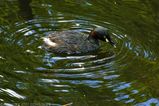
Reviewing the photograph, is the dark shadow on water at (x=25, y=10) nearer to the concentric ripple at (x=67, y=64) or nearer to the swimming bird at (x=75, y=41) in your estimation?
the concentric ripple at (x=67, y=64)

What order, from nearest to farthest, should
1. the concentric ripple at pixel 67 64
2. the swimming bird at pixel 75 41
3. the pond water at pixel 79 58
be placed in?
the pond water at pixel 79 58, the concentric ripple at pixel 67 64, the swimming bird at pixel 75 41

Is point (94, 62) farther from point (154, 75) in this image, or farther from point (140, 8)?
point (140, 8)

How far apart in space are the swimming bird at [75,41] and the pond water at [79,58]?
17cm

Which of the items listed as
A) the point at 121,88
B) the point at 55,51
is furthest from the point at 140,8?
the point at 121,88

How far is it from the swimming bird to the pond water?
170mm

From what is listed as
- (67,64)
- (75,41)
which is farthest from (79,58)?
(75,41)

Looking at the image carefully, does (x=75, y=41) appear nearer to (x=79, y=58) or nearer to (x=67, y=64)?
(x=79, y=58)

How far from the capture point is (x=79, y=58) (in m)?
9.94

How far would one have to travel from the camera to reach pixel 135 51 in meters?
10.2

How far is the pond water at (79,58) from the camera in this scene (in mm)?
8492

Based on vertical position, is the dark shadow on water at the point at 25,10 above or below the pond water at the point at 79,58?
above

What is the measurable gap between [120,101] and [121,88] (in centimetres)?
48

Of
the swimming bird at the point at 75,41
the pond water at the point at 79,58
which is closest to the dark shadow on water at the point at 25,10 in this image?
the pond water at the point at 79,58

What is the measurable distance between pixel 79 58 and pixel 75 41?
2.00 feet
